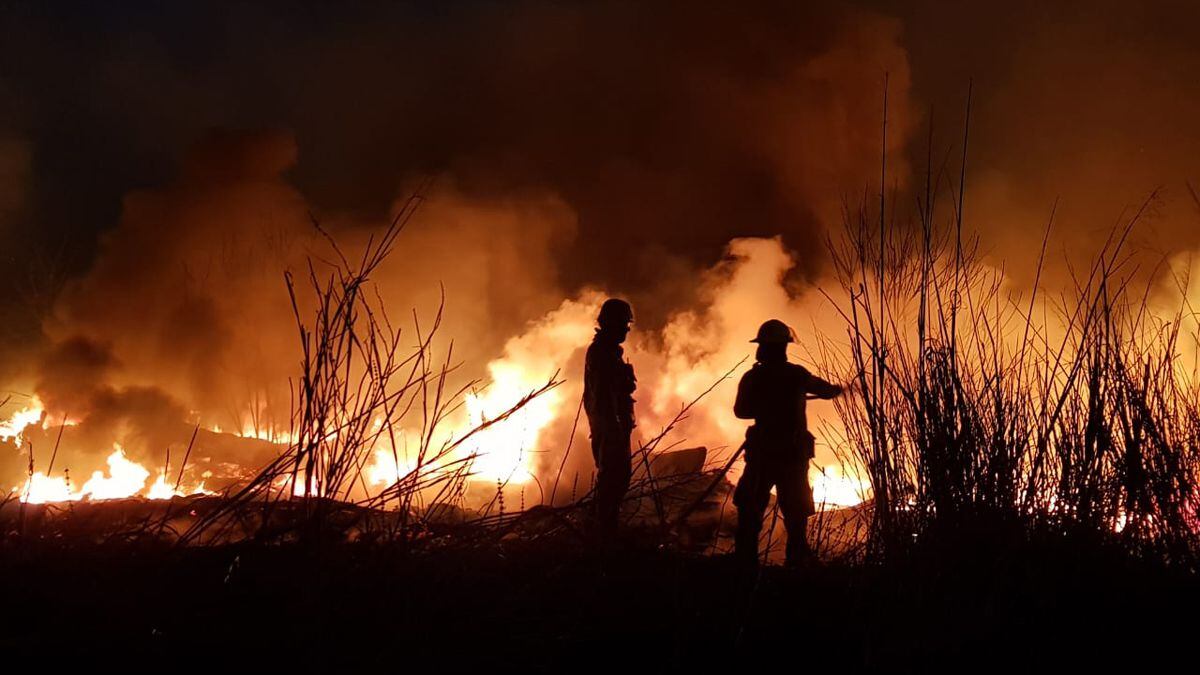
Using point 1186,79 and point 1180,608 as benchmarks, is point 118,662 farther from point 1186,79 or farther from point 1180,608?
point 1186,79

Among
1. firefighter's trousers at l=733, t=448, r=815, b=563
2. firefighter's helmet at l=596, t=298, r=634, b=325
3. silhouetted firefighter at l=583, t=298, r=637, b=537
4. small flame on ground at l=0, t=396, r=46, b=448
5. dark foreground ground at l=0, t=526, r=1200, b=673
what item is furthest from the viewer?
small flame on ground at l=0, t=396, r=46, b=448

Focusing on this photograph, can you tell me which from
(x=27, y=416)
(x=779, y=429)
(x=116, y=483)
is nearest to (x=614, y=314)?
(x=779, y=429)

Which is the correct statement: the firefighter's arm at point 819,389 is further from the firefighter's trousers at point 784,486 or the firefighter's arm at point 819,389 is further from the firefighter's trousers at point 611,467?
the firefighter's trousers at point 611,467

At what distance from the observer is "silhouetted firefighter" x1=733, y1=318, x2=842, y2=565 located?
16.0ft

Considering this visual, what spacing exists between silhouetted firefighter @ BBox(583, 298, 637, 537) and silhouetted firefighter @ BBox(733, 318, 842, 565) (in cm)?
81

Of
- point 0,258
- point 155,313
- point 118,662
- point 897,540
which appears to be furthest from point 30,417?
point 897,540

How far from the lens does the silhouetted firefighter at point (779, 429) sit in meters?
4.88

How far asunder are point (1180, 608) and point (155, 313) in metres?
18.0

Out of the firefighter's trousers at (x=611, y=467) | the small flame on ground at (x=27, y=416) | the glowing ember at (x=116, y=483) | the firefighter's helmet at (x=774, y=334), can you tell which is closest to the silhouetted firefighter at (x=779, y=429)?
the firefighter's helmet at (x=774, y=334)

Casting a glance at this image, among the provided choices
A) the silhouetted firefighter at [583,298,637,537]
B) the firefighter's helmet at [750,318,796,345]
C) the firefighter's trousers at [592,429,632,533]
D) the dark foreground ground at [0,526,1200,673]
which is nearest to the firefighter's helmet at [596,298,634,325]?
the silhouetted firefighter at [583,298,637,537]

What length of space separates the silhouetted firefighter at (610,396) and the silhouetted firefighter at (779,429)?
2.65 ft

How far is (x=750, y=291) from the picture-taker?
1366 cm

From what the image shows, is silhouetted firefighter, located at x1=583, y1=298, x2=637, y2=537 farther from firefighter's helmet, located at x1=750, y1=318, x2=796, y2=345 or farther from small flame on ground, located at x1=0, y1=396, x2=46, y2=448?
small flame on ground, located at x1=0, y1=396, x2=46, y2=448

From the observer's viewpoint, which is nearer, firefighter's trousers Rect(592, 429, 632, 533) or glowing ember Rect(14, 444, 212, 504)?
firefighter's trousers Rect(592, 429, 632, 533)
